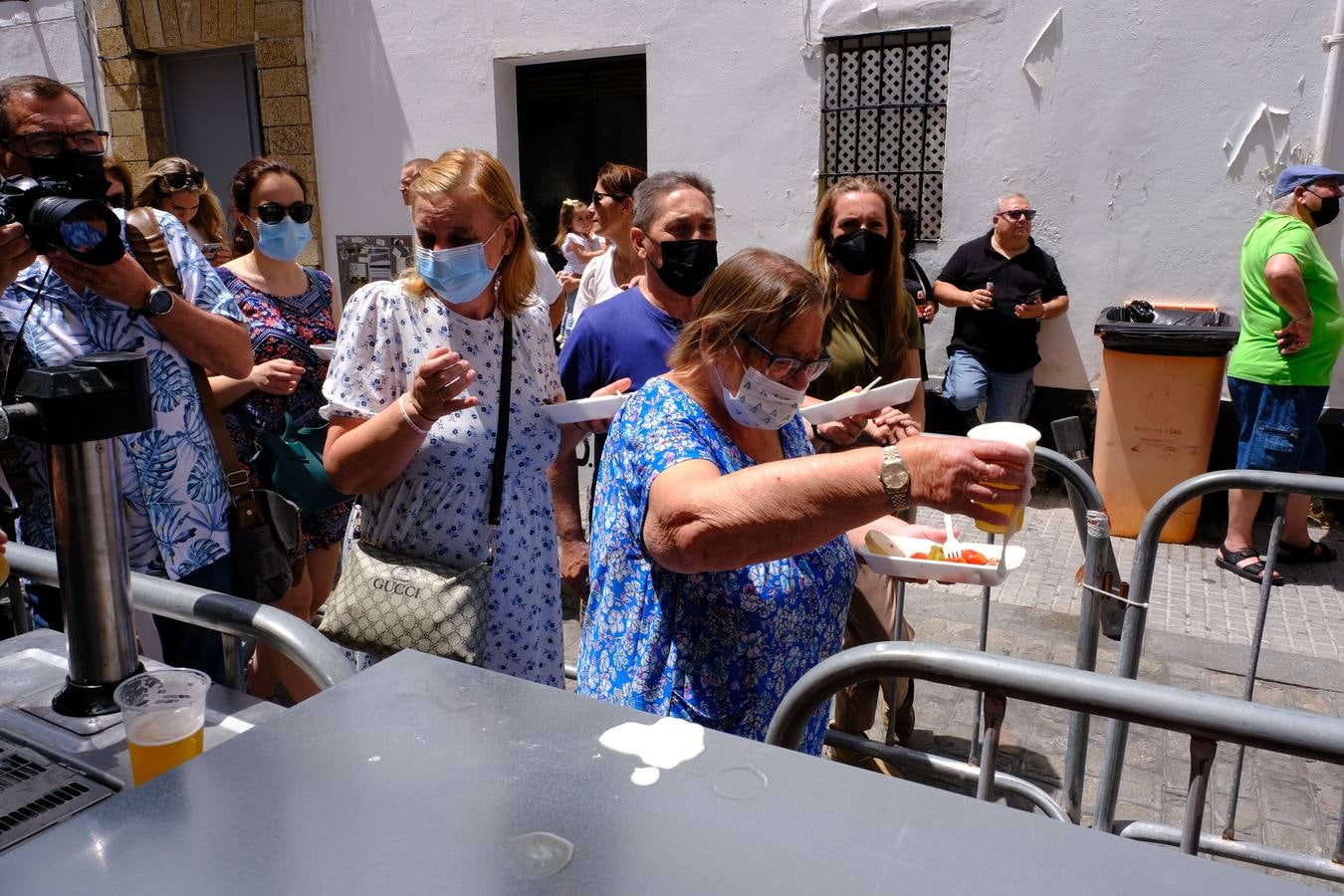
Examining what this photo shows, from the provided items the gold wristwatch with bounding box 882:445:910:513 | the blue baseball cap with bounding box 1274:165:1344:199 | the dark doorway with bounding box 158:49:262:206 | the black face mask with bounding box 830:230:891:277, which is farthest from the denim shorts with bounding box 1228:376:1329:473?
the dark doorway with bounding box 158:49:262:206

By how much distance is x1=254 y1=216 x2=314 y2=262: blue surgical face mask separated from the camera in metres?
3.66

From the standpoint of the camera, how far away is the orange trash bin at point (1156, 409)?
5.95 metres

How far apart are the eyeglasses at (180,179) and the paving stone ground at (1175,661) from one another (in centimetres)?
276

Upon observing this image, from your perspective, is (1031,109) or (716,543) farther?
(1031,109)

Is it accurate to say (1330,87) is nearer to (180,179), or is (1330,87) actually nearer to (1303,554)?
(1303,554)

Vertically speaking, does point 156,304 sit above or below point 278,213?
below

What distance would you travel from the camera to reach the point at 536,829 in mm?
926

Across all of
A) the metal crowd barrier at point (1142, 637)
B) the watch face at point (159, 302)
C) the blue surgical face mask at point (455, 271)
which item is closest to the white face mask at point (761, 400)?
the blue surgical face mask at point (455, 271)

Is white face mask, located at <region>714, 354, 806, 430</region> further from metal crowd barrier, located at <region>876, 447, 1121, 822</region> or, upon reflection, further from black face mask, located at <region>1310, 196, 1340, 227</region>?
black face mask, located at <region>1310, 196, 1340, 227</region>

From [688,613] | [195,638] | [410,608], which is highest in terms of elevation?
[688,613]

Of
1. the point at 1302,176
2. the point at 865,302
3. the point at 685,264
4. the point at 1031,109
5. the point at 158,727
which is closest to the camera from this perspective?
the point at 158,727

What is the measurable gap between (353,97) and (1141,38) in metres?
6.54

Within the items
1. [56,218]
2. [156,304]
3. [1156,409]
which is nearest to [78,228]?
[56,218]

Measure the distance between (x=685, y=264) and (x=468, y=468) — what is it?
1.13 meters
